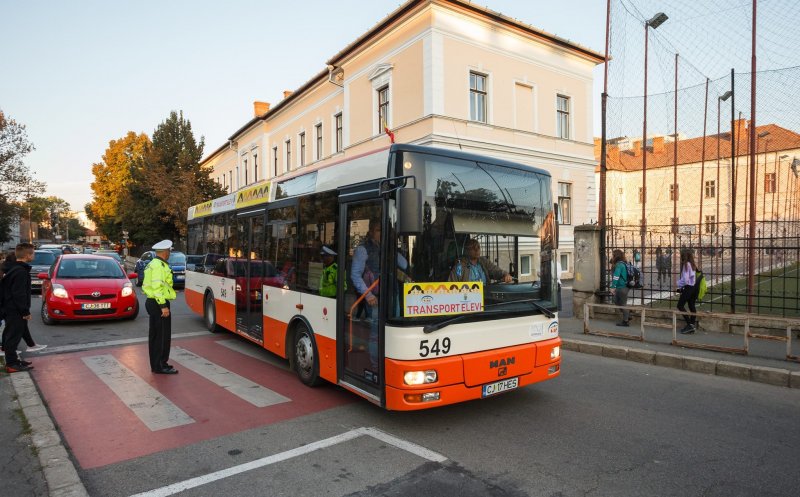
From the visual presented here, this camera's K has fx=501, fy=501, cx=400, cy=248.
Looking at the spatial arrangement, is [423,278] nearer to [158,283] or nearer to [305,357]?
[305,357]

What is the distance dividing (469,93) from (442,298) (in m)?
18.3

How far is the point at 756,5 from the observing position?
10922 millimetres

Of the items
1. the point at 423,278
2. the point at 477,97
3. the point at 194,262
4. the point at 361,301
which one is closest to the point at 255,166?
the point at 477,97

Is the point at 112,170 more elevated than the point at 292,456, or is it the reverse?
the point at 112,170

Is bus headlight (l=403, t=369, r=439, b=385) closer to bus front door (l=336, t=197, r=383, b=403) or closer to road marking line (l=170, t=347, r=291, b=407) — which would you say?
bus front door (l=336, t=197, r=383, b=403)

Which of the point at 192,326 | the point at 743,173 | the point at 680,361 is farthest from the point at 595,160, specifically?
the point at 192,326

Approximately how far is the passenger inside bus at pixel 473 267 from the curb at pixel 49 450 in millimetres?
3532

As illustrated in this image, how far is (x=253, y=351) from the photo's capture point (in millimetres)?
8844

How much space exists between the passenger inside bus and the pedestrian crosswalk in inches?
86.3

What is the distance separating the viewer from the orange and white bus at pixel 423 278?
4.78 m

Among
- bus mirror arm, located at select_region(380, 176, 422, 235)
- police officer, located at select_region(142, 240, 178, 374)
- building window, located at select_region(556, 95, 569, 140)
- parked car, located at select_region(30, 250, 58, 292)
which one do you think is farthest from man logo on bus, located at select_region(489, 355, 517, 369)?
building window, located at select_region(556, 95, 569, 140)

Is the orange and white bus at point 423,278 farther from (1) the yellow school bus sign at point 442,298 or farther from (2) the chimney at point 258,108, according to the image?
(2) the chimney at point 258,108

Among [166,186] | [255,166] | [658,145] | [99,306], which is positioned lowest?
[99,306]

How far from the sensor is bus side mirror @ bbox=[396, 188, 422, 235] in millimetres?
4512
